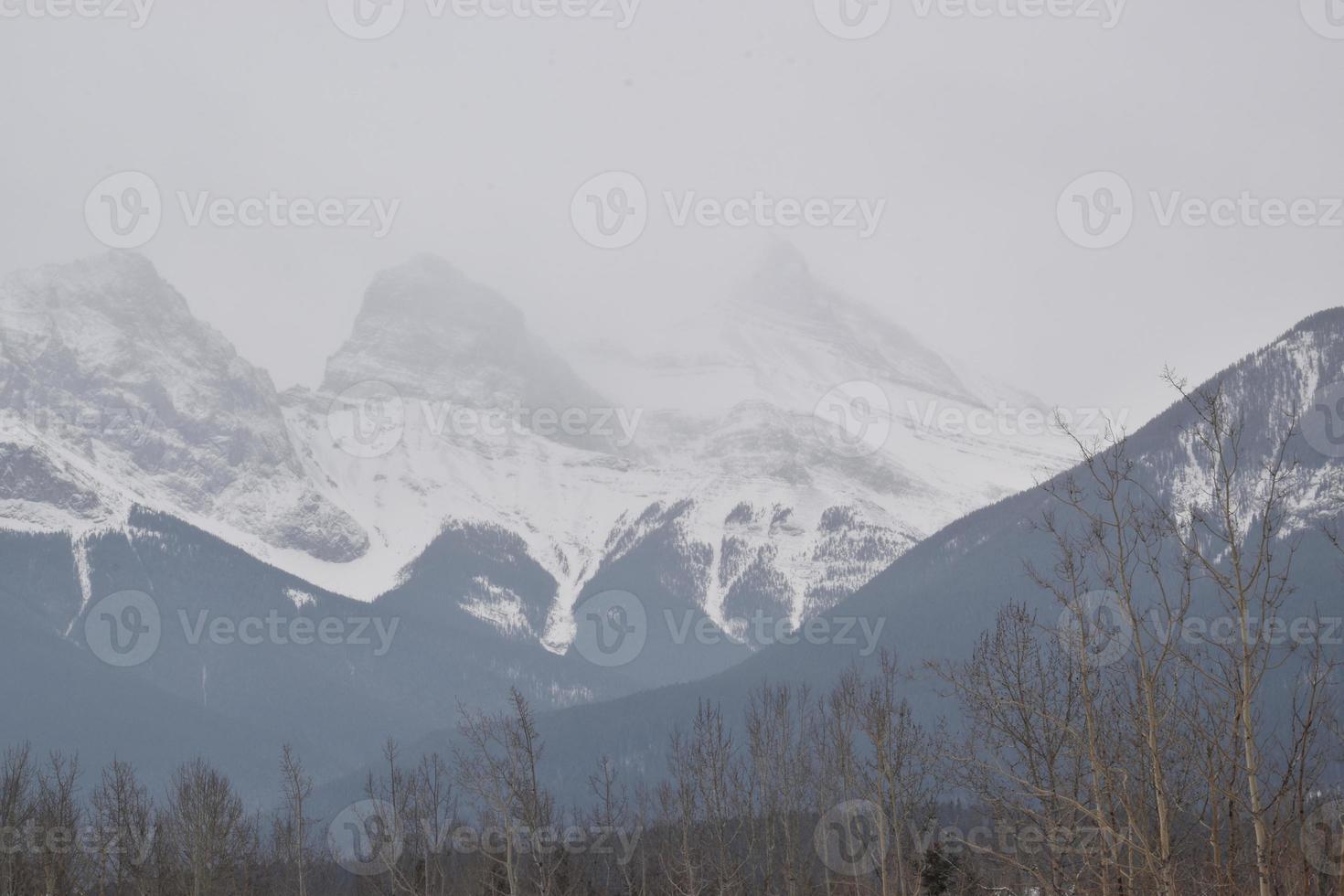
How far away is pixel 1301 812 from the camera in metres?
10.3

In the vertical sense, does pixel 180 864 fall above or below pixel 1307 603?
below

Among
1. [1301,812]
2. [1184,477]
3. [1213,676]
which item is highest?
[1184,477]

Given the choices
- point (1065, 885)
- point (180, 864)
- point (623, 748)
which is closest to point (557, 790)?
point (623, 748)

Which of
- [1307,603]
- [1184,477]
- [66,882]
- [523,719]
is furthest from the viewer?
[1184,477]

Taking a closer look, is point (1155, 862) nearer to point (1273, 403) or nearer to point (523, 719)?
point (523, 719)

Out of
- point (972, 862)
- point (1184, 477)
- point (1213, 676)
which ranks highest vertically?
point (1184, 477)

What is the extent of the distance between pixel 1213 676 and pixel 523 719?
26289mm

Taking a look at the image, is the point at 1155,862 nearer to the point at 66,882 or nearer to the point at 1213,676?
the point at 1213,676

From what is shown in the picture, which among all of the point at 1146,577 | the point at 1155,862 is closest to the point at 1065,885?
the point at 1155,862

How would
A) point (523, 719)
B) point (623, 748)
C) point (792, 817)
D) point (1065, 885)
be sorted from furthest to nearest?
point (623, 748) → point (792, 817) → point (523, 719) → point (1065, 885)

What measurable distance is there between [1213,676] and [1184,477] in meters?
170

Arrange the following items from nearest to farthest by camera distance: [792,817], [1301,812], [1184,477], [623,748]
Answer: [1301,812]
[792,817]
[1184,477]
[623,748]

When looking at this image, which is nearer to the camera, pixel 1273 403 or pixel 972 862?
pixel 972 862

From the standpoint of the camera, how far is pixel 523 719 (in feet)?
115
